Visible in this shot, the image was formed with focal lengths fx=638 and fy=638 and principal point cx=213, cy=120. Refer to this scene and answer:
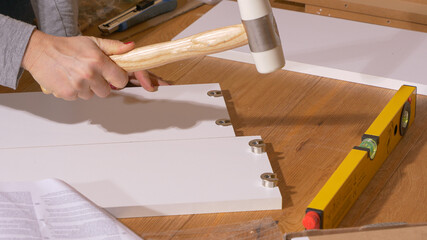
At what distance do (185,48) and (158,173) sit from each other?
0.19 m

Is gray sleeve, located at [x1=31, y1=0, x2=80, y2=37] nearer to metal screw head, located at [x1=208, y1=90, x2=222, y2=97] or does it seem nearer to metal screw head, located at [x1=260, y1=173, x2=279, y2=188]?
metal screw head, located at [x1=208, y1=90, x2=222, y2=97]

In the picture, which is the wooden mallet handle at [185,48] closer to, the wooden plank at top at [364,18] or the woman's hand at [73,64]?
the woman's hand at [73,64]

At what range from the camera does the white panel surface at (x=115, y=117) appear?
3.55 feet

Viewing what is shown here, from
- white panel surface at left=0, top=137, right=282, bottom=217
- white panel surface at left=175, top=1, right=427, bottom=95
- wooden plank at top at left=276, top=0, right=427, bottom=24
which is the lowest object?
wooden plank at top at left=276, top=0, right=427, bottom=24

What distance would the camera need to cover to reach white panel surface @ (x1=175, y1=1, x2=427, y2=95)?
4.14 ft

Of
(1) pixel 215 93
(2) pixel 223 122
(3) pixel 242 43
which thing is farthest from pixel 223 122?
(3) pixel 242 43

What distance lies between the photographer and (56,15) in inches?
52.5

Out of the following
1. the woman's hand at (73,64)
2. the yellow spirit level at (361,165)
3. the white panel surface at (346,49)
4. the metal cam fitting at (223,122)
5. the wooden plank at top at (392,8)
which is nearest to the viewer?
the yellow spirit level at (361,165)

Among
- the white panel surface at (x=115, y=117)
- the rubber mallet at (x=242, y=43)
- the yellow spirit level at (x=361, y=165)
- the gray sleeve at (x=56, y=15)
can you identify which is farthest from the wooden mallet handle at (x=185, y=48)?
the gray sleeve at (x=56, y=15)

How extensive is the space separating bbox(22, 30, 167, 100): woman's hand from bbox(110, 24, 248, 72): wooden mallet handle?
19 millimetres

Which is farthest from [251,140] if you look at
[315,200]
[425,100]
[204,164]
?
[425,100]

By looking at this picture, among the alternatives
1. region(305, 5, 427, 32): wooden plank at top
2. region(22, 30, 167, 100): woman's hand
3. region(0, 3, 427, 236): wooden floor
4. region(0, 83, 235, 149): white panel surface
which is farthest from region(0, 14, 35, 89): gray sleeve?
region(305, 5, 427, 32): wooden plank at top

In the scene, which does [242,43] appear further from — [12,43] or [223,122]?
[12,43]

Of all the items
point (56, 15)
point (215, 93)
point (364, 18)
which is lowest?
point (364, 18)
